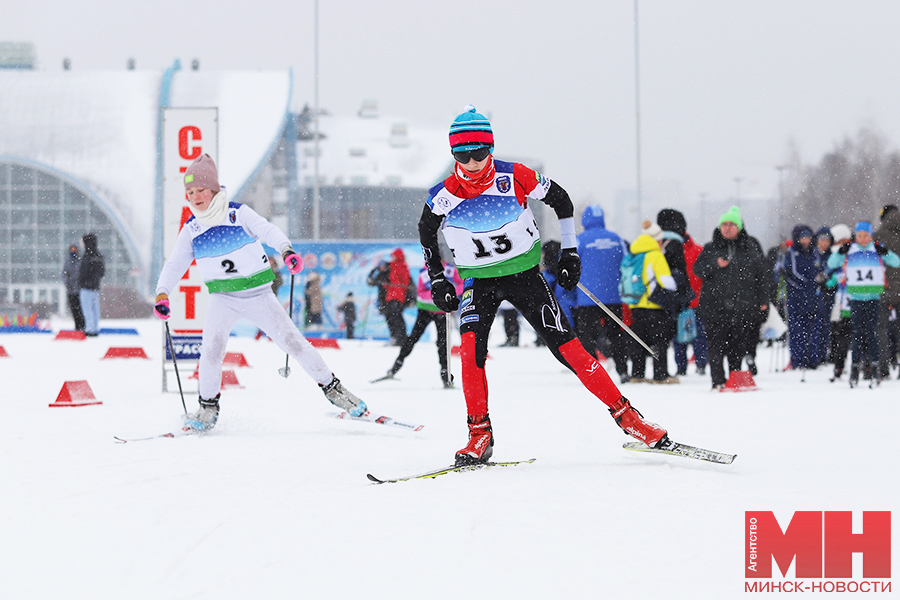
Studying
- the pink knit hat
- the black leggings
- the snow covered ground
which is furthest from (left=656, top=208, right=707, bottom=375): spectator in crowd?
the black leggings

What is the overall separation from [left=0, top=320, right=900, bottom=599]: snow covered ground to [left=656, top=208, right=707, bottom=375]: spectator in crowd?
2.95m

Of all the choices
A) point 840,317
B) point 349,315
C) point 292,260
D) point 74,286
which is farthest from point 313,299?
point 292,260

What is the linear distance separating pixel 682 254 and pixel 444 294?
20.6 feet

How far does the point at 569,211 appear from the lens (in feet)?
16.4

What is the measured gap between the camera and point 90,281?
739 inches

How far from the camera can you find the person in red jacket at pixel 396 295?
1544 centimetres

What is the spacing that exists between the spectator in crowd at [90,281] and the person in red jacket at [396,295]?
5.75 m

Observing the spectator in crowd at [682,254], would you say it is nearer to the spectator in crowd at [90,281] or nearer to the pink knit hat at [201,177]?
the pink knit hat at [201,177]

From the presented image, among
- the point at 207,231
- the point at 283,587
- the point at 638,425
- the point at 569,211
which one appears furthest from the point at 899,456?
the point at 207,231

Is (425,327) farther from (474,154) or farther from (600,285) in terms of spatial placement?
(474,154)

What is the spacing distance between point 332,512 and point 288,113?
54212mm

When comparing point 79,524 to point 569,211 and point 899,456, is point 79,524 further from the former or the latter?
point 899,456

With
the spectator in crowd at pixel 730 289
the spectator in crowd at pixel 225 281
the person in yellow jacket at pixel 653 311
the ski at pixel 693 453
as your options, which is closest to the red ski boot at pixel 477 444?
the ski at pixel 693 453

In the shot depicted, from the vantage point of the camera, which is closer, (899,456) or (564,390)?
(899,456)
